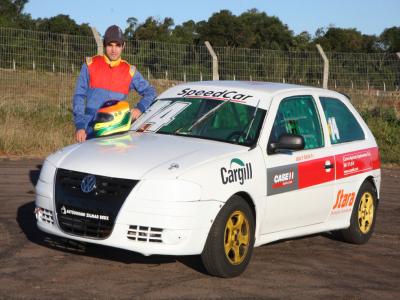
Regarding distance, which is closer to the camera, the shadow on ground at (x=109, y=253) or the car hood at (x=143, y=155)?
the car hood at (x=143, y=155)

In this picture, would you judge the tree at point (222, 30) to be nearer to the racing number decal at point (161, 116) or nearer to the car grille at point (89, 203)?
the racing number decal at point (161, 116)

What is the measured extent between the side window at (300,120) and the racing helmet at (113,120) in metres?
1.51

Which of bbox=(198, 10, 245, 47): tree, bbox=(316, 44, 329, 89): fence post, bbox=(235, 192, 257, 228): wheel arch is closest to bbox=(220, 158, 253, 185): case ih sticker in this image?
bbox=(235, 192, 257, 228): wheel arch

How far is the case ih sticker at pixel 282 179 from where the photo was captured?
7.39 meters

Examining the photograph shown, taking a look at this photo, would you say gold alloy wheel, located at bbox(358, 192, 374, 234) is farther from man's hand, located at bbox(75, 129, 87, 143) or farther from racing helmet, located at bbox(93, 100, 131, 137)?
man's hand, located at bbox(75, 129, 87, 143)

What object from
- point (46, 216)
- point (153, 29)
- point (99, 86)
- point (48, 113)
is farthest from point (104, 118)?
point (153, 29)

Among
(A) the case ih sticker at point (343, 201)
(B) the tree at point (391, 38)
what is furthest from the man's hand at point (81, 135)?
(B) the tree at point (391, 38)

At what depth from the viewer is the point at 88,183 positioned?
6684 millimetres

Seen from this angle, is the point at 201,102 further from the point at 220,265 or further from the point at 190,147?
the point at 220,265

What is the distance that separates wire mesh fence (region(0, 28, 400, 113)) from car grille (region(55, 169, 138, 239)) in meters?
11.1

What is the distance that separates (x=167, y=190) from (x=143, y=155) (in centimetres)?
56

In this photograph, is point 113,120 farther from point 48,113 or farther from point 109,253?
point 48,113

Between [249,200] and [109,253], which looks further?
[109,253]

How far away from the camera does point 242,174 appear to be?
7004 millimetres
